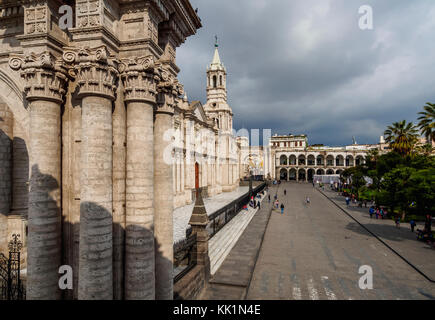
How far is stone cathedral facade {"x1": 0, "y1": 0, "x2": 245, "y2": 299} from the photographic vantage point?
414 cm

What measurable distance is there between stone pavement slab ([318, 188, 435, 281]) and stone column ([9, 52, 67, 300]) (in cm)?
1512

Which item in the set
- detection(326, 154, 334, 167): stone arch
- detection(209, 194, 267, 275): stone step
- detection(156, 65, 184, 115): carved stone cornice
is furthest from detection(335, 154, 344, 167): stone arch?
detection(156, 65, 184, 115): carved stone cornice

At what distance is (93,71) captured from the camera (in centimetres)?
410

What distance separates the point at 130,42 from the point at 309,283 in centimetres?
1155

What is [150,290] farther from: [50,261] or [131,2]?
[131,2]

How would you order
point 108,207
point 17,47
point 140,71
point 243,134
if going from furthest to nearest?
point 243,134 → point 17,47 → point 140,71 → point 108,207

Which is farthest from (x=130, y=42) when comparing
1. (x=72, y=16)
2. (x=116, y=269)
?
(x=116, y=269)

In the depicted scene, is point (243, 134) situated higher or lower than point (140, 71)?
higher

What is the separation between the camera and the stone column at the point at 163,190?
17.5ft

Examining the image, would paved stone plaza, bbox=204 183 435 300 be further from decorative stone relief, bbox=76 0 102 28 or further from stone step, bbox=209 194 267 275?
decorative stone relief, bbox=76 0 102 28

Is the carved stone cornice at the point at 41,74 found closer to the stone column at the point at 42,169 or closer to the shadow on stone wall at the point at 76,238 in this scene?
the stone column at the point at 42,169

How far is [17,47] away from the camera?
5.29 metres

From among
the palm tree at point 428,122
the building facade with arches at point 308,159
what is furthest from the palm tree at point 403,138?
the building facade with arches at point 308,159

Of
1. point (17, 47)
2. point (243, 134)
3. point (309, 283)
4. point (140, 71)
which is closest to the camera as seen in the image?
point (140, 71)
